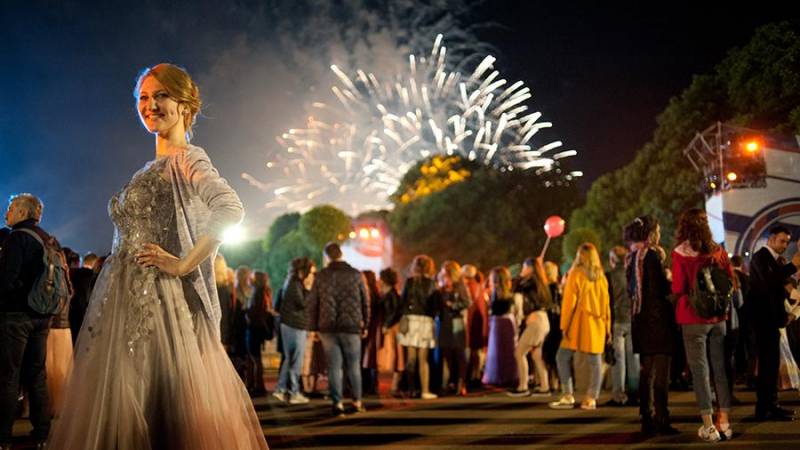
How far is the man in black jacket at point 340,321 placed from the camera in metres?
10.4

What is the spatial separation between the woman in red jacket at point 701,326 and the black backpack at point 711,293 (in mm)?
77

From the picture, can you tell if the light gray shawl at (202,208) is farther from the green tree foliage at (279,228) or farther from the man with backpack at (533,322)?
the green tree foliage at (279,228)

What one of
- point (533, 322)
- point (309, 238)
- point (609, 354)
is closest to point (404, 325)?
point (533, 322)

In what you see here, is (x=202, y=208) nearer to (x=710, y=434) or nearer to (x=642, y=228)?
(x=642, y=228)

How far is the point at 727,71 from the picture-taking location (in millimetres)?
32250

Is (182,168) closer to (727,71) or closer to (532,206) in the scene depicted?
(727,71)

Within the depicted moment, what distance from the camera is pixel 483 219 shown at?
53.8m

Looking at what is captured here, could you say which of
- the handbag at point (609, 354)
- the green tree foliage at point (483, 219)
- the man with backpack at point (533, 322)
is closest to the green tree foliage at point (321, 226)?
the green tree foliage at point (483, 219)

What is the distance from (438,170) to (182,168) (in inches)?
2256

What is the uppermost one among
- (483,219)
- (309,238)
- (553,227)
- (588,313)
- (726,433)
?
(483,219)

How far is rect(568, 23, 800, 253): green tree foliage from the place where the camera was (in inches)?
848

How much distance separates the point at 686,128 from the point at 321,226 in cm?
Result: 2843

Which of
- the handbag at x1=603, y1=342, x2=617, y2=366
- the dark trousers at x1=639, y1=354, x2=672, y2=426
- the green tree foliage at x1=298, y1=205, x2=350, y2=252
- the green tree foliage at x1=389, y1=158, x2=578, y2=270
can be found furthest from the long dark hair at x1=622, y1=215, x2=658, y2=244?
the green tree foliage at x1=298, y1=205, x2=350, y2=252

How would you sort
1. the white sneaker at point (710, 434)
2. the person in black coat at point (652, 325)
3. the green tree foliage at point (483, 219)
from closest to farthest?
the white sneaker at point (710, 434) → the person in black coat at point (652, 325) → the green tree foliage at point (483, 219)
